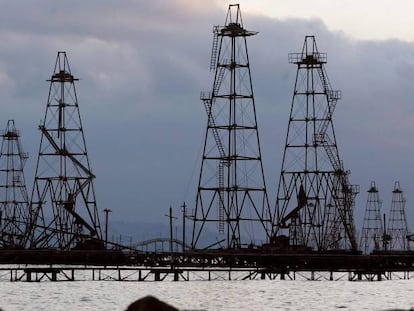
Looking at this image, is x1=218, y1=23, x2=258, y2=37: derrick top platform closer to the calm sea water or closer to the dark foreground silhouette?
Answer: the calm sea water

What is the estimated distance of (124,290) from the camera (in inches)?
3986

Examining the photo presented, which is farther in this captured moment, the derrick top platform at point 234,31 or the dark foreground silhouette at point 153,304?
the derrick top platform at point 234,31

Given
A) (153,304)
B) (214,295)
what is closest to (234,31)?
(214,295)

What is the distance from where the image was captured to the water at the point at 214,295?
79562 millimetres

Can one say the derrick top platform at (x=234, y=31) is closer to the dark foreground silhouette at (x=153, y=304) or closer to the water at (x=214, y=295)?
the water at (x=214, y=295)

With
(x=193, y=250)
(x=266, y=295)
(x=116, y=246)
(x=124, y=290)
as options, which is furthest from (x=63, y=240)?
(x=266, y=295)

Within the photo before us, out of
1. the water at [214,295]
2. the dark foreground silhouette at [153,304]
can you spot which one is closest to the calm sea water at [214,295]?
the water at [214,295]

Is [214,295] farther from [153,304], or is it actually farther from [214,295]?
[153,304]

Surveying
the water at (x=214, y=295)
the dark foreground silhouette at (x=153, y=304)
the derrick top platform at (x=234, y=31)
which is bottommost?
the dark foreground silhouette at (x=153, y=304)

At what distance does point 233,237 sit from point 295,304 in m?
43.9

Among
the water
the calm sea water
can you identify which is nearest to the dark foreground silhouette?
the calm sea water

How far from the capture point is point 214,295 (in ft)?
304

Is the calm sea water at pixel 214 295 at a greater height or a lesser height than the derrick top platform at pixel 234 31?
lesser

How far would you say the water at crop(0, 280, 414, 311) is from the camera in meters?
79.6
